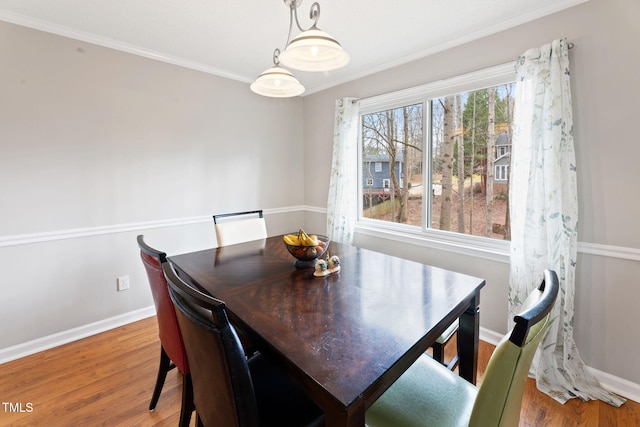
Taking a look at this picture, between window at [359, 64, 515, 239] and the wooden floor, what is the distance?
1.09m

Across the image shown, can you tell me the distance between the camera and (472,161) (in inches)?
94.9

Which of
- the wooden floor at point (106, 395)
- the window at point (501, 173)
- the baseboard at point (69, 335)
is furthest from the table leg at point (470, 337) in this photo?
the baseboard at point (69, 335)

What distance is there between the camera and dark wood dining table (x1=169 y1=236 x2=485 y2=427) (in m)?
0.82

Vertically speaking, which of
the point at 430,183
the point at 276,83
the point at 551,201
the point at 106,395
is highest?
the point at 276,83

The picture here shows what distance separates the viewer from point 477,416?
2.68 ft

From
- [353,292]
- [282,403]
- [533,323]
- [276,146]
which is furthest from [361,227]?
[533,323]

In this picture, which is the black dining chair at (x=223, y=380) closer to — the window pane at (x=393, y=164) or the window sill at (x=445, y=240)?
the window sill at (x=445, y=240)

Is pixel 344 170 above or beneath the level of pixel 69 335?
above

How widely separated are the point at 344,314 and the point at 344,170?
2174mm

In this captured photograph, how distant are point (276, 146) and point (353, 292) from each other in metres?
2.60

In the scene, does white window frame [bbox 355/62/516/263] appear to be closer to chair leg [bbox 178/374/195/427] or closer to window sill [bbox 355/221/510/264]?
window sill [bbox 355/221/510/264]

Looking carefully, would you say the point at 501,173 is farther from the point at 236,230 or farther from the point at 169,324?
the point at 169,324

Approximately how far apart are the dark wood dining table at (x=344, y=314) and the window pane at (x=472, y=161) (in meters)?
1.05

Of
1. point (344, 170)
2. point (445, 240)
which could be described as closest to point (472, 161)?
point (445, 240)
